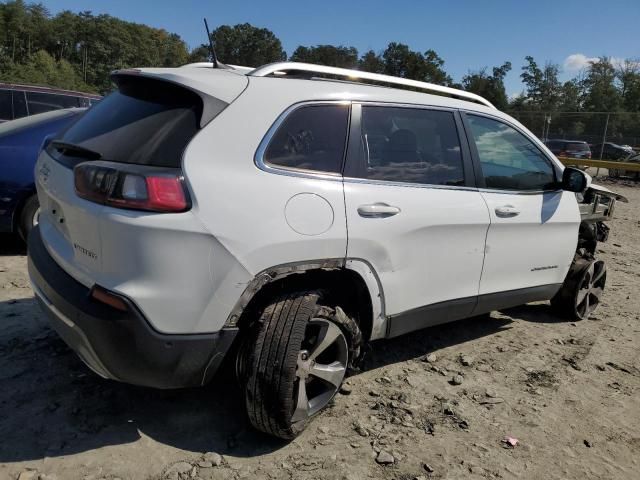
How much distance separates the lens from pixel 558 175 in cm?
404

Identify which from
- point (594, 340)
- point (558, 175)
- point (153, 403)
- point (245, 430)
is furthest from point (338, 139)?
point (594, 340)

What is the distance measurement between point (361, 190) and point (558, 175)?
2155mm

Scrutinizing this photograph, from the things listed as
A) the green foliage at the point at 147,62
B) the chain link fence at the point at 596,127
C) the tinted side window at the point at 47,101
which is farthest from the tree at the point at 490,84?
the tinted side window at the point at 47,101

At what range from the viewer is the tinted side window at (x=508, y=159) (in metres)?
3.52

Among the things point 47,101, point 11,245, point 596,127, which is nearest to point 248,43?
point 596,127

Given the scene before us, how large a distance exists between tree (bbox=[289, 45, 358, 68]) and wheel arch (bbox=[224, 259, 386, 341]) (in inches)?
2406

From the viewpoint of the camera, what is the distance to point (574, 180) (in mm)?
3953

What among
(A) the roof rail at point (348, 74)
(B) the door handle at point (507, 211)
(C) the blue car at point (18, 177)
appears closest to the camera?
(A) the roof rail at point (348, 74)

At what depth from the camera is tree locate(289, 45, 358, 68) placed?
62.0 meters

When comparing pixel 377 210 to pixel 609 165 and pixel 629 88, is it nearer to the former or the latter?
pixel 609 165

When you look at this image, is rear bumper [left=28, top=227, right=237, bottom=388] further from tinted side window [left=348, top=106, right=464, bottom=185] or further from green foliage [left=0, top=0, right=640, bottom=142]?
green foliage [left=0, top=0, right=640, bottom=142]

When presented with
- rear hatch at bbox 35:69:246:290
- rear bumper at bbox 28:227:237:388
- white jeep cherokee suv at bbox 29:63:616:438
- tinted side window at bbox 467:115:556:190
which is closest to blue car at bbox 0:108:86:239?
white jeep cherokee suv at bbox 29:63:616:438

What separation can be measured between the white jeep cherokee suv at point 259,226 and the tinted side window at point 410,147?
0.01 metres

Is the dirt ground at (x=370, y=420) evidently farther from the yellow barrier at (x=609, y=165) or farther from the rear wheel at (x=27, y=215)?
the yellow barrier at (x=609, y=165)
